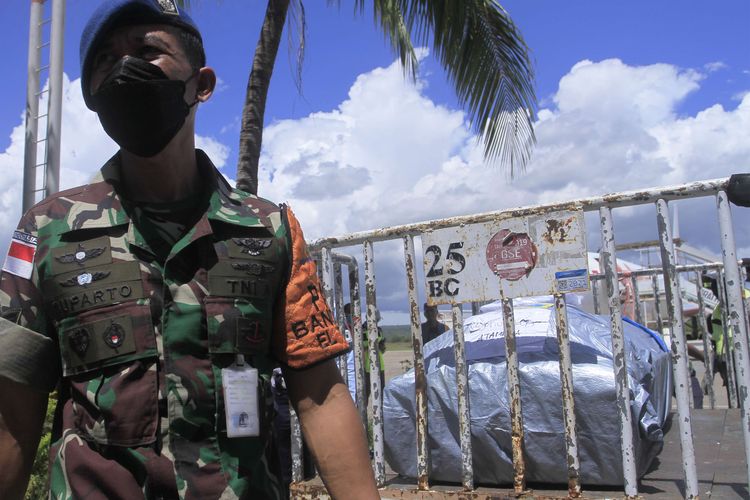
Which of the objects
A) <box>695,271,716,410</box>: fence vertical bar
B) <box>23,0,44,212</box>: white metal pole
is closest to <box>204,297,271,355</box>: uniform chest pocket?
<box>23,0,44,212</box>: white metal pole

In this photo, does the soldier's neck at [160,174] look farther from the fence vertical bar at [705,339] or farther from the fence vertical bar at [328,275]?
the fence vertical bar at [705,339]

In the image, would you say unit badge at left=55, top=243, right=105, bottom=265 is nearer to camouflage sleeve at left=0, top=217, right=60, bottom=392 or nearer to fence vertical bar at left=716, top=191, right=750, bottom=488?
camouflage sleeve at left=0, top=217, right=60, bottom=392

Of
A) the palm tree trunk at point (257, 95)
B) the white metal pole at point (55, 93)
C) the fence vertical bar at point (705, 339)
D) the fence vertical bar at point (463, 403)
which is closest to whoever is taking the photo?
the fence vertical bar at point (463, 403)

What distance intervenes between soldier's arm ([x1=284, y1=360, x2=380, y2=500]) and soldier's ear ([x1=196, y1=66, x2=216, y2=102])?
0.61 metres

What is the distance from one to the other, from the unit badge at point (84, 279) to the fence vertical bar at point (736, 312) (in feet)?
7.45

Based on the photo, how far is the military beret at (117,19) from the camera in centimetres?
132

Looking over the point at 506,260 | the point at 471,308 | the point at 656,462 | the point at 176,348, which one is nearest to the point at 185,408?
the point at 176,348

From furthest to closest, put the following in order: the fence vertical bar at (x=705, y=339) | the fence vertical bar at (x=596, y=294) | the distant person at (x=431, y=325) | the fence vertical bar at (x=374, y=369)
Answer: the fence vertical bar at (x=705, y=339) < the distant person at (x=431, y=325) < the fence vertical bar at (x=596, y=294) < the fence vertical bar at (x=374, y=369)

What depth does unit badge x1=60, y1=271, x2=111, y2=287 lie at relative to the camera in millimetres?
1223

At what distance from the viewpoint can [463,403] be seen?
2.97 meters

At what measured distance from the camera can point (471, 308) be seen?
15.4ft

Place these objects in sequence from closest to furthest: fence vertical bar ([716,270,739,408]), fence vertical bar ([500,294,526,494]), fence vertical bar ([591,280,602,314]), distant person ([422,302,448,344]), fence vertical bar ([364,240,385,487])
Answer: fence vertical bar ([500,294,526,494]) < fence vertical bar ([364,240,385,487]) < fence vertical bar ([716,270,739,408]) < fence vertical bar ([591,280,602,314]) < distant person ([422,302,448,344])

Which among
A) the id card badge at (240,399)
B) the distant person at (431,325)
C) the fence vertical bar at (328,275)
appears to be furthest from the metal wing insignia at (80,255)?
the distant person at (431,325)

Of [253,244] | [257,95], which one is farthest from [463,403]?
[257,95]
